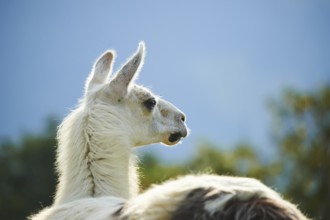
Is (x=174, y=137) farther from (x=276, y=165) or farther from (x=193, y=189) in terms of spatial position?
(x=276, y=165)

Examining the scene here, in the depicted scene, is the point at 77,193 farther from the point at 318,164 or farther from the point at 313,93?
the point at 313,93

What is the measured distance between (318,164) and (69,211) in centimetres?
3254

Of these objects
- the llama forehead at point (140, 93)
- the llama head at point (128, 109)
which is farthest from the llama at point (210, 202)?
the llama forehead at point (140, 93)

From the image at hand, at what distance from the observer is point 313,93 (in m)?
41.5

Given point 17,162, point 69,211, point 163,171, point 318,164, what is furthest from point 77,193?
point 17,162

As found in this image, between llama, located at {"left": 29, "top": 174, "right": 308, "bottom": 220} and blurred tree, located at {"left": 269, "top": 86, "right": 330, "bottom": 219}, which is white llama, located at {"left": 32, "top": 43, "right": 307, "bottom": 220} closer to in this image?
llama, located at {"left": 29, "top": 174, "right": 308, "bottom": 220}

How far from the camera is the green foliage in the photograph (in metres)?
37.1

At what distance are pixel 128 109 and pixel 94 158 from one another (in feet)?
3.43

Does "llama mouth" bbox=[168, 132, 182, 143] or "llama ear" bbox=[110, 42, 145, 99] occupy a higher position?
"llama ear" bbox=[110, 42, 145, 99]

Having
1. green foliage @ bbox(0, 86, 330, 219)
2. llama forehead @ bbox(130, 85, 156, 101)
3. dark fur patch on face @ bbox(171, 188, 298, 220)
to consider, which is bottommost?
green foliage @ bbox(0, 86, 330, 219)

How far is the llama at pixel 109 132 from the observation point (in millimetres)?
7566

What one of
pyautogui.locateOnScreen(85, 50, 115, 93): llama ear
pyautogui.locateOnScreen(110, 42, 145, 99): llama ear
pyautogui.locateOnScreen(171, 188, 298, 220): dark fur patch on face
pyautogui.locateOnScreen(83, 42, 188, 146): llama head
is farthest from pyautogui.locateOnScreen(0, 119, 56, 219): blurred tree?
pyautogui.locateOnScreen(171, 188, 298, 220): dark fur patch on face

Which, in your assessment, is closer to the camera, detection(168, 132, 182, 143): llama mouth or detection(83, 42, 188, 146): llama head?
detection(83, 42, 188, 146): llama head

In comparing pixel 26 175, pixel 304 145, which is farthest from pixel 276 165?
pixel 26 175
